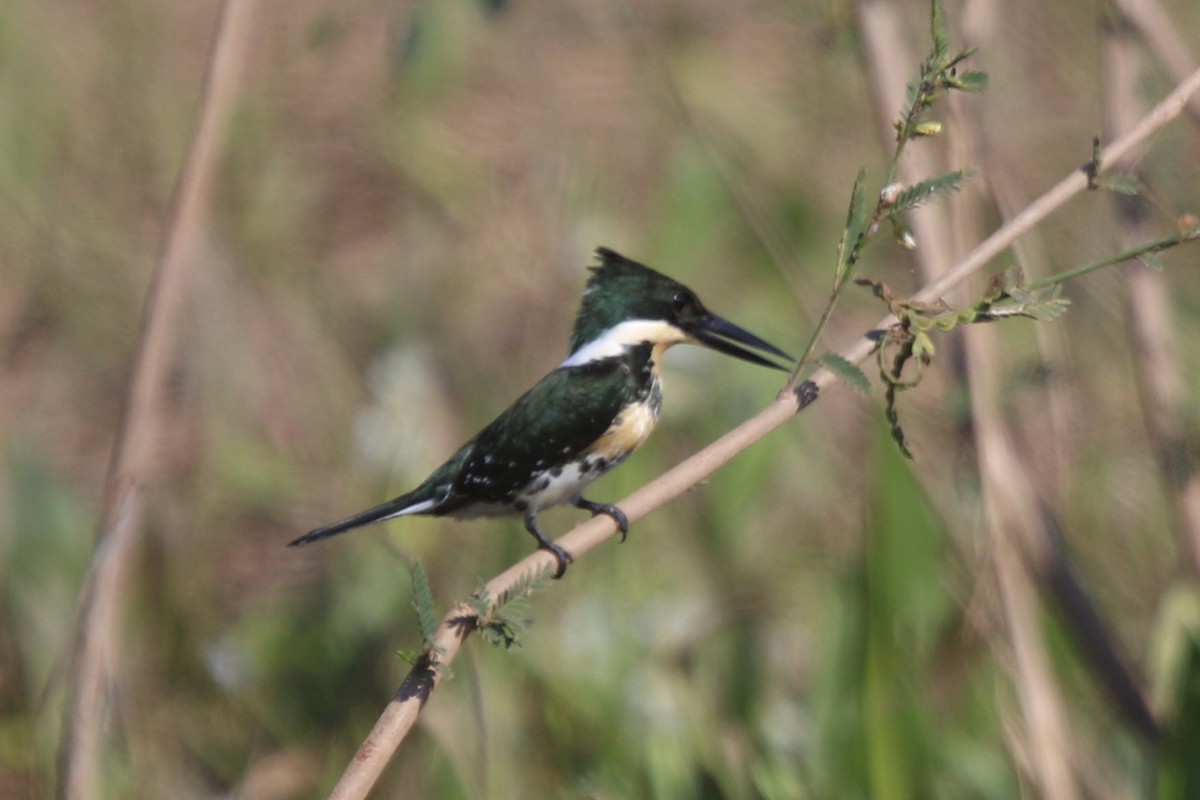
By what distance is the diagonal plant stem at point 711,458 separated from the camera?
158cm

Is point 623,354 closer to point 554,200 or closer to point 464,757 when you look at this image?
point 464,757

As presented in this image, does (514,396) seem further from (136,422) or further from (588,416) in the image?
(136,422)

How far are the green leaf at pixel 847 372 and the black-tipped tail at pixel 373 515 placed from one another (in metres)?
0.85

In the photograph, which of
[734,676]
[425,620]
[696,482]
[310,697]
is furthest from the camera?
[310,697]

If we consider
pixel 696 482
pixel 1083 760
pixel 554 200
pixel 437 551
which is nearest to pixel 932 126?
pixel 696 482

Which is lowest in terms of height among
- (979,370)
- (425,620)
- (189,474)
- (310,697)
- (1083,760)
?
(1083,760)

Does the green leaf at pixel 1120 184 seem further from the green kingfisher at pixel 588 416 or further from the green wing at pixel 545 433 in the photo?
the green wing at pixel 545 433

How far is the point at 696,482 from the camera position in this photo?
68.8 inches

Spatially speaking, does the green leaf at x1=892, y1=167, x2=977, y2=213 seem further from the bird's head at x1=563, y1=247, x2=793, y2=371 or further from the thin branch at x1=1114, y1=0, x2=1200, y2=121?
the bird's head at x1=563, y1=247, x2=793, y2=371

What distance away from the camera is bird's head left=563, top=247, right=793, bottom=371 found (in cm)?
271

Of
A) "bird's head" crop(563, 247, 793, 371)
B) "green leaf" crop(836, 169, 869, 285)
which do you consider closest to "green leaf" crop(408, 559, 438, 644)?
"green leaf" crop(836, 169, 869, 285)

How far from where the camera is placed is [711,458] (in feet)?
5.68

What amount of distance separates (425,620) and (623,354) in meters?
1.25

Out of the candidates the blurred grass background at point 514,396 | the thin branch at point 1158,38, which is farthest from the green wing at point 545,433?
Result: the thin branch at point 1158,38
